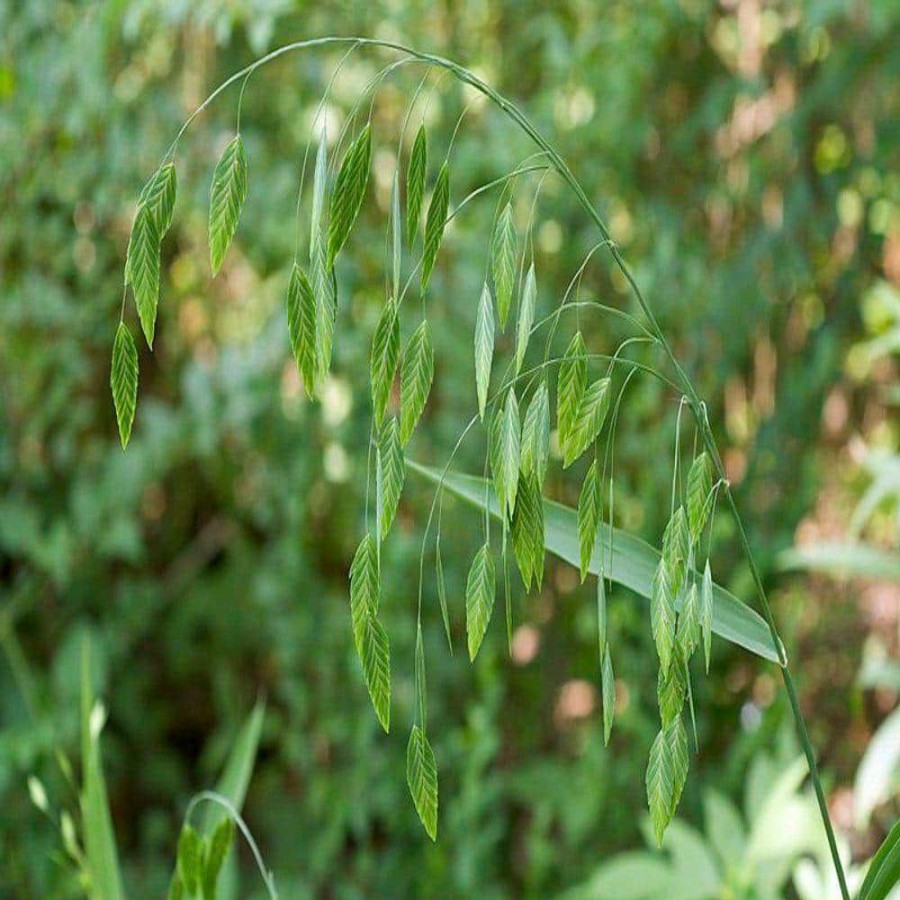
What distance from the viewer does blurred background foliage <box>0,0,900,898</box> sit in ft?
6.35

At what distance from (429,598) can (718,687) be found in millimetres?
408

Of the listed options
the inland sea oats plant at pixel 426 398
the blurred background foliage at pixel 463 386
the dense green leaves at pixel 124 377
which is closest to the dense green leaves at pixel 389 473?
the inland sea oats plant at pixel 426 398

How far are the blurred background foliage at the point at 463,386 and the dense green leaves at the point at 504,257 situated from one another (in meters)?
1.24

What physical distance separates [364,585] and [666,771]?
15cm

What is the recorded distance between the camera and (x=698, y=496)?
0.65m

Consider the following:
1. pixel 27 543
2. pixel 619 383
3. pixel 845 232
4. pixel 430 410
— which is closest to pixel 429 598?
pixel 430 410

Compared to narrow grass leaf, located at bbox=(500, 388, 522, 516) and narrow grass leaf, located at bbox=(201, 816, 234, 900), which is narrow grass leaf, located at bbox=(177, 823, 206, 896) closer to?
narrow grass leaf, located at bbox=(201, 816, 234, 900)

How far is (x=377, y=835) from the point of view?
228 cm

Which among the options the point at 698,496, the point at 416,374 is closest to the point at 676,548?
the point at 698,496

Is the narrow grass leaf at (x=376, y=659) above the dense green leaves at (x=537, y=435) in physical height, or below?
below

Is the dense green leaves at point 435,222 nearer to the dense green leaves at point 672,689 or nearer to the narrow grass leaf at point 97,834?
the dense green leaves at point 672,689

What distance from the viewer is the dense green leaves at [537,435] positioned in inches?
25.3

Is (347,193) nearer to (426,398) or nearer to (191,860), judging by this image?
(426,398)

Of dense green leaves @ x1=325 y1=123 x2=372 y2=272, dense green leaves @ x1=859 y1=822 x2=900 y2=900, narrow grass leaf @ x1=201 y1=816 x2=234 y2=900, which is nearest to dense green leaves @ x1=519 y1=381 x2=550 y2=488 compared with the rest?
dense green leaves @ x1=325 y1=123 x2=372 y2=272
